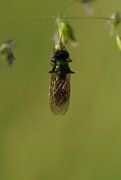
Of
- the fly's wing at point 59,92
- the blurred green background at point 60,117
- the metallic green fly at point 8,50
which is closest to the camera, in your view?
the metallic green fly at point 8,50

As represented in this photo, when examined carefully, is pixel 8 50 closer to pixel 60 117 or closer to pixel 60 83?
pixel 60 83

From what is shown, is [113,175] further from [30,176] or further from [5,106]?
[5,106]

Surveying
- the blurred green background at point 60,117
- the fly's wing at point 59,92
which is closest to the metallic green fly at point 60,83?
A: the fly's wing at point 59,92

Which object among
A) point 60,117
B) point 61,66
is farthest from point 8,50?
point 60,117

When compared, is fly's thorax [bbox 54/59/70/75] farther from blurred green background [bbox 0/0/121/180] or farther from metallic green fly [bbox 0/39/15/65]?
blurred green background [bbox 0/0/121/180]

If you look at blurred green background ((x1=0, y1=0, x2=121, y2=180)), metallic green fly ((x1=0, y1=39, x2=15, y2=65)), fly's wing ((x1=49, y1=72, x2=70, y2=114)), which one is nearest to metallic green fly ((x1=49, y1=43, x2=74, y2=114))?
fly's wing ((x1=49, y1=72, x2=70, y2=114))

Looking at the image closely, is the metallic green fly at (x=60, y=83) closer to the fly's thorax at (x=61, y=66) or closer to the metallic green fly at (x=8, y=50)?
the fly's thorax at (x=61, y=66)

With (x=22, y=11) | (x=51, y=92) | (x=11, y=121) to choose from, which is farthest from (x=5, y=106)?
(x=51, y=92)
